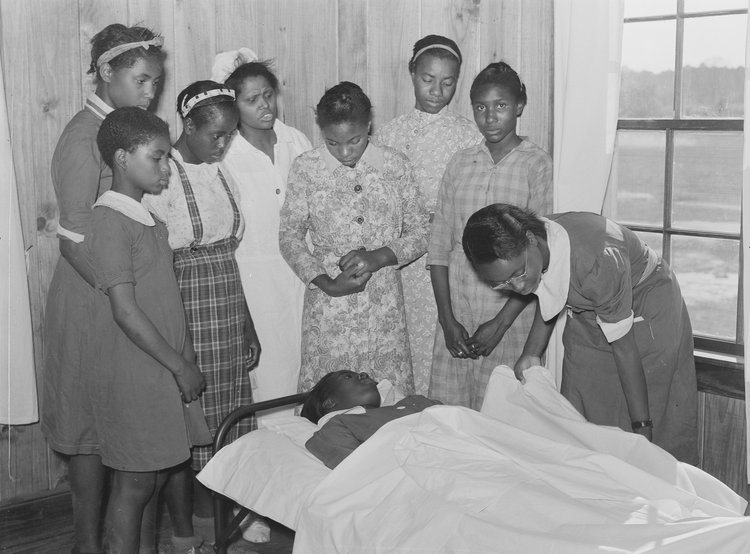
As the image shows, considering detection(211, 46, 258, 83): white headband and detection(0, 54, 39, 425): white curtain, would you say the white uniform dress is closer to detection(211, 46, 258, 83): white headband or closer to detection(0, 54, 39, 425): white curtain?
detection(211, 46, 258, 83): white headband

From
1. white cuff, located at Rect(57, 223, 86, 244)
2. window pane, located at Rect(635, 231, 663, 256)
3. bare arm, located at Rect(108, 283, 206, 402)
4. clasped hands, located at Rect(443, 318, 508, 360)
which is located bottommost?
clasped hands, located at Rect(443, 318, 508, 360)

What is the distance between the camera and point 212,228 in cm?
320

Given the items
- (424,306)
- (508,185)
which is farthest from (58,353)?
(508,185)

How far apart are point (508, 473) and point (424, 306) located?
147 cm

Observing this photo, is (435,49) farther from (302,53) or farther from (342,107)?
(302,53)

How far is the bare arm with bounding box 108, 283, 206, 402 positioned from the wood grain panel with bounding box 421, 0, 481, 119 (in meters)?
1.85

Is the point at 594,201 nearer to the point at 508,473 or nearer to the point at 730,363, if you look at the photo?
the point at 730,363

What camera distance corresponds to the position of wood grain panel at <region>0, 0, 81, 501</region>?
3309mm

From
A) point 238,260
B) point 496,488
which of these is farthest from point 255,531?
point 496,488

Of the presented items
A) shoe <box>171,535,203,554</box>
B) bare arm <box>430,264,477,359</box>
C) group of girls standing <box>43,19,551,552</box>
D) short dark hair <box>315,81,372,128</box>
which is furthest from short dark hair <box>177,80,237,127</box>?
shoe <box>171,535,203,554</box>

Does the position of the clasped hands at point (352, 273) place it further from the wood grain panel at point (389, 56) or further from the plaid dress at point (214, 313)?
the wood grain panel at point (389, 56)

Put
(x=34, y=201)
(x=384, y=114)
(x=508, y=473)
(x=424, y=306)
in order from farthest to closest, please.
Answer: (x=384, y=114)
(x=424, y=306)
(x=34, y=201)
(x=508, y=473)

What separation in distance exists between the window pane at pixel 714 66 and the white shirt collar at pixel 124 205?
2112 millimetres

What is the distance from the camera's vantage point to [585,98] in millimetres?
3371
